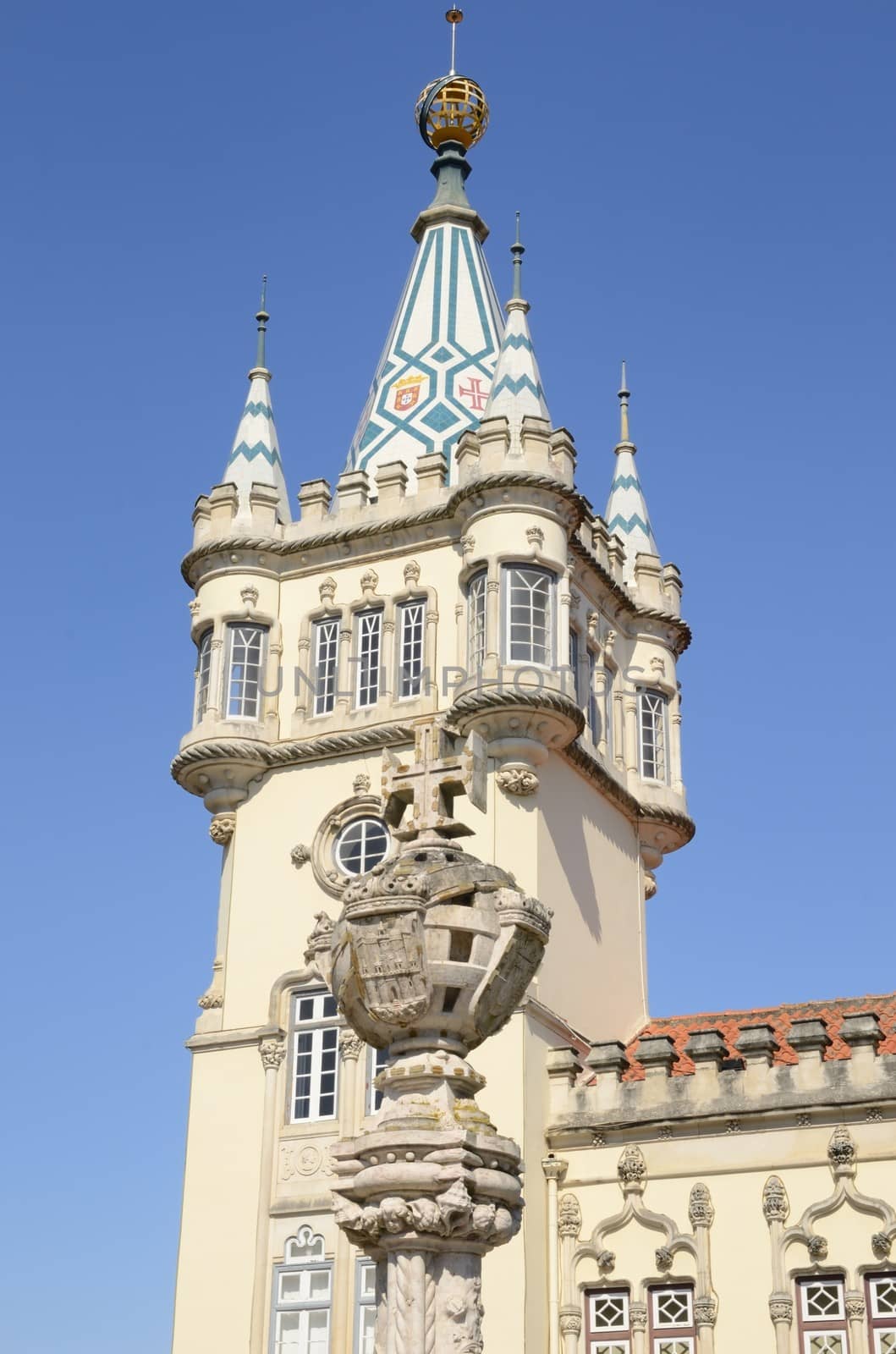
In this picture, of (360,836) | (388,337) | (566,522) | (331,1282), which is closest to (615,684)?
(566,522)

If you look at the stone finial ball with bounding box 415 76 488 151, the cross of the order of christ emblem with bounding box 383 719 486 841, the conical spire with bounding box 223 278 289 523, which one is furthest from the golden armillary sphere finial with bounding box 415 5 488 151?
the cross of the order of christ emblem with bounding box 383 719 486 841

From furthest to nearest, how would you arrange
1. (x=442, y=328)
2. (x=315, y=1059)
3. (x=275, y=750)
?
(x=442, y=328) < (x=275, y=750) < (x=315, y=1059)

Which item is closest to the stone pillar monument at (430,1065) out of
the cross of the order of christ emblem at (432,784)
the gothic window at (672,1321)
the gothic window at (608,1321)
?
the cross of the order of christ emblem at (432,784)

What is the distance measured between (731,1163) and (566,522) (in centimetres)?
1066

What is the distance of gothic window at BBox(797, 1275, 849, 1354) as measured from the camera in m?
27.1

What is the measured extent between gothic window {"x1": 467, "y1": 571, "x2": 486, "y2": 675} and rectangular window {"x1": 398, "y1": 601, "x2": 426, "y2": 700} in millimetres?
1002

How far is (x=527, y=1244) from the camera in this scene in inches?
1118

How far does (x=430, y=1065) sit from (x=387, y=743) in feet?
56.9

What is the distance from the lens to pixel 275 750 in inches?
1303

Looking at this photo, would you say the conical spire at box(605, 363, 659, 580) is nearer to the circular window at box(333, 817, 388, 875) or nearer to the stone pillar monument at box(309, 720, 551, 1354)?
the circular window at box(333, 817, 388, 875)

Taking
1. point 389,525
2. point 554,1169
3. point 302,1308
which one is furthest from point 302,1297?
point 389,525

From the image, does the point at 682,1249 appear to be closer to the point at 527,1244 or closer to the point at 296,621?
the point at 527,1244

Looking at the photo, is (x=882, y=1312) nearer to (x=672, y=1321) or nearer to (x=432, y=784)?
(x=672, y=1321)

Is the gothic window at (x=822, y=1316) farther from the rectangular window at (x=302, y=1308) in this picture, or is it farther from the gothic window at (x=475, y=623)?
the gothic window at (x=475, y=623)
